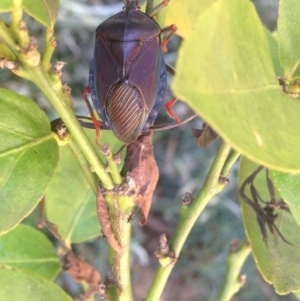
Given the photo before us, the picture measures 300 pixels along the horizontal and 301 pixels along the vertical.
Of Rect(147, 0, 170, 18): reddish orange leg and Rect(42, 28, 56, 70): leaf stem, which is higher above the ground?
Rect(42, 28, 56, 70): leaf stem

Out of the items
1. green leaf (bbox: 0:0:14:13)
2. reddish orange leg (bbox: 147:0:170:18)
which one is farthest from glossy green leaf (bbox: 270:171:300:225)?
green leaf (bbox: 0:0:14:13)

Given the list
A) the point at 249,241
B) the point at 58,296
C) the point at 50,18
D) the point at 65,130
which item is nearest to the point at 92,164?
the point at 65,130

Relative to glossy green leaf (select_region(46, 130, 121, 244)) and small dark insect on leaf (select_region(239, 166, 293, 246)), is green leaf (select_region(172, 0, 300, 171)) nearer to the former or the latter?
small dark insect on leaf (select_region(239, 166, 293, 246))

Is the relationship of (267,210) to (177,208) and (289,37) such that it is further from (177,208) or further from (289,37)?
(177,208)

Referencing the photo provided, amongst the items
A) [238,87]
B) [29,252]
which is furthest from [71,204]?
[238,87]

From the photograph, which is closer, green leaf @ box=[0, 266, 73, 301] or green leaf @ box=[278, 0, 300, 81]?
green leaf @ box=[278, 0, 300, 81]

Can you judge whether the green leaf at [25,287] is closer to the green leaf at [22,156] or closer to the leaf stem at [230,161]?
the green leaf at [22,156]

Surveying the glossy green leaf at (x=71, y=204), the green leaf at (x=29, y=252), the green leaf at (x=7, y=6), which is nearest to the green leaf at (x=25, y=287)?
the green leaf at (x=29, y=252)
